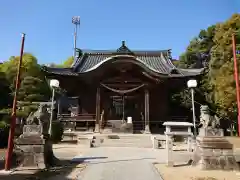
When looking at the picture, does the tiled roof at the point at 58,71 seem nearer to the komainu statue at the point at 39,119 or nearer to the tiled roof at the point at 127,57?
the tiled roof at the point at 127,57

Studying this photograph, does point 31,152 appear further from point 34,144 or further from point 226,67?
point 226,67

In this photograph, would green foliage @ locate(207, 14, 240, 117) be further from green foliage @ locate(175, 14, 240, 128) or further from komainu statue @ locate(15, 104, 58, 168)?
komainu statue @ locate(15, 104, 58, 168)

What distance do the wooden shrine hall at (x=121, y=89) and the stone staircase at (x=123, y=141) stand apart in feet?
6.75

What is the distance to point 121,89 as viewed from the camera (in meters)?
20.3

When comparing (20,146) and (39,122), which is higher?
(39,122)

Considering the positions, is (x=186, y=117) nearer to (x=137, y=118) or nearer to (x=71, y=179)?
(x=137, y=118)

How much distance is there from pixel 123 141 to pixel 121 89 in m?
6.10

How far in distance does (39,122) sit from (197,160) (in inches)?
248

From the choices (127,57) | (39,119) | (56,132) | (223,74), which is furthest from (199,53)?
(39,119)

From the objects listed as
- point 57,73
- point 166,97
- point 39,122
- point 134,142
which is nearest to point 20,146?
point 39,122

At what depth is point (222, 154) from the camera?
303 inches

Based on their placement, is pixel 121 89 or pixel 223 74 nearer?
pixel 223 74

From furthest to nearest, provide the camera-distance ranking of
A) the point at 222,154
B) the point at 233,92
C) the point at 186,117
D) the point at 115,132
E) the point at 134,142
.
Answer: the point at 186,117, the point at 115,132, the point at 233,92, the point at 134,142, the point at 222,154

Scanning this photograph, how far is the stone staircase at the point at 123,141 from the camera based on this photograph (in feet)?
48.6
